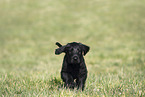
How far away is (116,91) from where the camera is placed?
4309 mm

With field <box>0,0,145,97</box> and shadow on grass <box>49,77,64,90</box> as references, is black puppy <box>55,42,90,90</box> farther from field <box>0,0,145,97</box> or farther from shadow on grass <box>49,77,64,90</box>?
shadow on grass <box>49,77,64,90</box>

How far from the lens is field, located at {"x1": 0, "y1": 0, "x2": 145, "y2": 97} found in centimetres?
459

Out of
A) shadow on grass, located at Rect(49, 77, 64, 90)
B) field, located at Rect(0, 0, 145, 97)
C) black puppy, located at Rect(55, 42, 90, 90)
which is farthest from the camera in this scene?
shadow on grass, located at Rect(49, 77, 64, 90)

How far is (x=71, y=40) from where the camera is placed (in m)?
16.7

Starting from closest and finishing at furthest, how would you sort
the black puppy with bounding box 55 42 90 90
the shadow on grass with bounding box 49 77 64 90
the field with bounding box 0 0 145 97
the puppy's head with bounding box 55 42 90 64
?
the puppy's head with bounding box 55 42 90 64 < the black puppy with bounding box 55 42 90 90 < the field with bounding box 0 0 145 97 < the shadow on grass with bounding box 49 77 64 90

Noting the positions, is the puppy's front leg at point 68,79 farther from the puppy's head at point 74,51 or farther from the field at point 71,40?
the puppy's head at point 74,51

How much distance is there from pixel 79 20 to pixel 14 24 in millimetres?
6523

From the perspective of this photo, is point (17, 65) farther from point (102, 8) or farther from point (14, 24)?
point (102, 8)

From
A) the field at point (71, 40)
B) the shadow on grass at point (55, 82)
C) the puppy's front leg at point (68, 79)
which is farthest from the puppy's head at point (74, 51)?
the shadow on grass at point (55, 82)

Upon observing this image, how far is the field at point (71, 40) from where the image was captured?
459 centimetres

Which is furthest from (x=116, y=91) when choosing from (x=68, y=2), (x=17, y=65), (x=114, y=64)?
(x=68, y=2)

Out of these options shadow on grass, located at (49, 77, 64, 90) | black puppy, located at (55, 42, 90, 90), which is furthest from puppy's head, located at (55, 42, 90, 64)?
shadow on grass, located at (49, 77, 64, 90)

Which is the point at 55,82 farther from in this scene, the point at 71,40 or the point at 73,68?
the point at 71,40

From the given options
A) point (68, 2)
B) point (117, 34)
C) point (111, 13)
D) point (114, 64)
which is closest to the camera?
point (114, 64)
